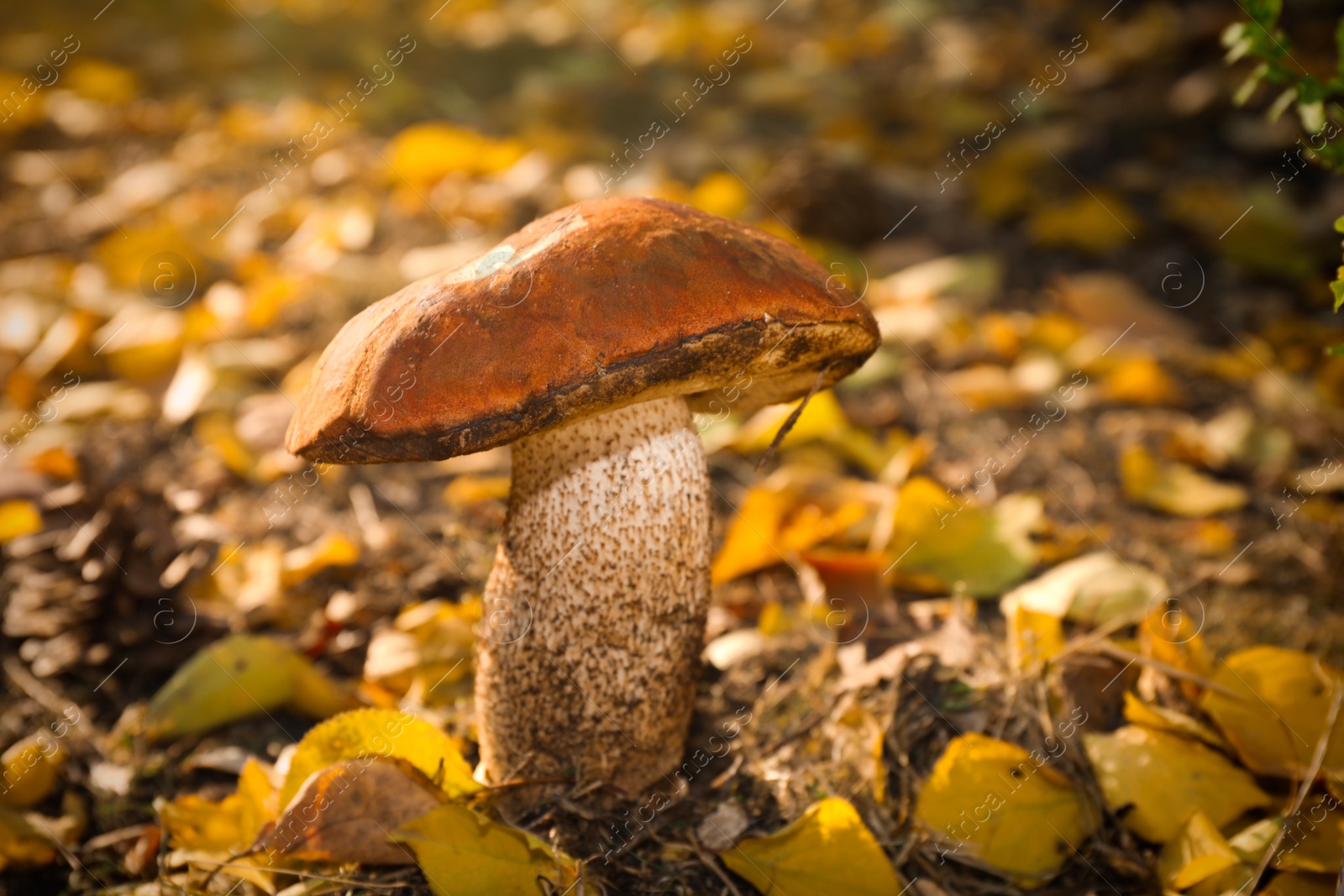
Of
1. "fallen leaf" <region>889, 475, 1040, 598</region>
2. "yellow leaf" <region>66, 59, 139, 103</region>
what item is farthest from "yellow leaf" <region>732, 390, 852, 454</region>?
"yellow leaf" <region>66, 59, 139, 103</region>

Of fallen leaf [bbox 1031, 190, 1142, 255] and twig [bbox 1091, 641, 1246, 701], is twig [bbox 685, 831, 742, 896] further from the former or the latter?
fallen leaf [bbox 1031, 190, 1142, 255]

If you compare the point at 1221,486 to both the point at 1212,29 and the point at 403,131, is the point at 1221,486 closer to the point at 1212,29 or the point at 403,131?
the point at 1212,29

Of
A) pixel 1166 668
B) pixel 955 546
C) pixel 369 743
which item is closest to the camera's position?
pixel 369 743

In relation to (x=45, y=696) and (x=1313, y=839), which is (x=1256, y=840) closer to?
(x=1313, y=839)

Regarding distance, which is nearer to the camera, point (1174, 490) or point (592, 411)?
point (592, 411)

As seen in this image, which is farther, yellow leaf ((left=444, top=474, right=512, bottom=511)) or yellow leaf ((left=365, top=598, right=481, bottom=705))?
yellow leaf ((left=444, top=474, right=512, bottom=511))

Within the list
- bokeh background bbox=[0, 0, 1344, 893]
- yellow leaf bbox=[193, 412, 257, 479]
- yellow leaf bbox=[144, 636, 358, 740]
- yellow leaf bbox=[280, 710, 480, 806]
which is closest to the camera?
yellow leaf bbox=[280, 710, 480, 806]

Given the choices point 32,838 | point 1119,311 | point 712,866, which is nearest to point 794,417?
point 712,866
